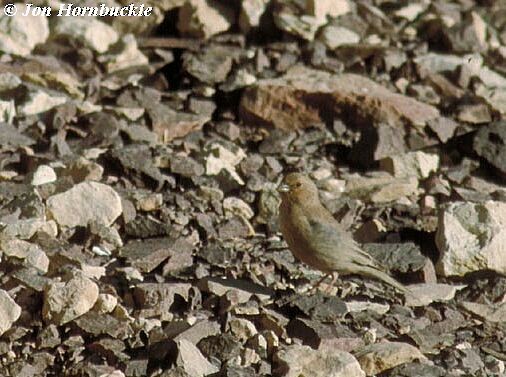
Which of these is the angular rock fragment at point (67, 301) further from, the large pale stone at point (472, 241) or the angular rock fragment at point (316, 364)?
the large pale stone at point (472, 241)

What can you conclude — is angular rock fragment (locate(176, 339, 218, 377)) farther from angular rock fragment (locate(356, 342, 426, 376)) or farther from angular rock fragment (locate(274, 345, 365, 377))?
angular rock fragment (locate(356, 342, 426, 376))

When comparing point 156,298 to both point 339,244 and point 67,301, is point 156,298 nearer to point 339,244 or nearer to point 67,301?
point 67,301

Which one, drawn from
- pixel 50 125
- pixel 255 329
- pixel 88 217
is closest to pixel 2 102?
pixel 50 125

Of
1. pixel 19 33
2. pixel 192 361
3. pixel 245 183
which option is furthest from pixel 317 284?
pixel 19 33

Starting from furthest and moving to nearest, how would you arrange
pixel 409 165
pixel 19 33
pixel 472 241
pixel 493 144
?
pixel 19 33 < pixel 493 144 < pixel 409 165 < pixel 472 241

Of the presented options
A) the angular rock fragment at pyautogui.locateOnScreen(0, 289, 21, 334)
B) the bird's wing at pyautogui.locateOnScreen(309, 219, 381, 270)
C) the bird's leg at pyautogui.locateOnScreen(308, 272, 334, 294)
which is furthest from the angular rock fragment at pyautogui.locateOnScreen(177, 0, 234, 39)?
the angular rock fragment at pyautogui.locateOnScreen(0, 289, 21, 334)

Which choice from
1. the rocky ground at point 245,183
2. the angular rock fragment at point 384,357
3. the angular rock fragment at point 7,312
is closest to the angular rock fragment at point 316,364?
the rocky ground at point 245,183

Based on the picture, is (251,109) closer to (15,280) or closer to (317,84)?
(317,84)
